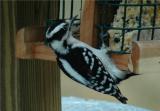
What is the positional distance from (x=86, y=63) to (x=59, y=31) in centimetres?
9

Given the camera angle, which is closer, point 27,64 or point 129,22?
point 129,22

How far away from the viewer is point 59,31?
97 centimetres

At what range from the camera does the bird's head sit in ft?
3.16

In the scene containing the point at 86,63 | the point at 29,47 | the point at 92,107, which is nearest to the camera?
the point at 86,63

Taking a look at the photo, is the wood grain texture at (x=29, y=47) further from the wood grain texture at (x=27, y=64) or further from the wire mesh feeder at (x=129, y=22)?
the wire mesh feeder at (x=129, y=22)

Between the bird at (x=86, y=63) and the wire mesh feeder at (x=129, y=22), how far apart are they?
0.19 feet

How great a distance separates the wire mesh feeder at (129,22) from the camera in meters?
0.99

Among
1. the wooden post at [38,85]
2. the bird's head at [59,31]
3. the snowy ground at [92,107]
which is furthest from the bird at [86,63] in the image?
the snowy ground at [92,107]

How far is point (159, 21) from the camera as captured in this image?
1057 millimetres

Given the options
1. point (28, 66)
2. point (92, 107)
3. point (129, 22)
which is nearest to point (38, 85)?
point (28, 66)

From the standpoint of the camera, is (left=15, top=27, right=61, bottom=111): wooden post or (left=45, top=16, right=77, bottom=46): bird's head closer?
(left=45, top=16, right=77, bottom=46): bird's head

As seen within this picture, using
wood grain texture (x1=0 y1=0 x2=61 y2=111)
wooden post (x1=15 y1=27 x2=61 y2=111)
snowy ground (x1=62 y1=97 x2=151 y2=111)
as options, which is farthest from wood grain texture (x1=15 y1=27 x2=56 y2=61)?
snowy ground (x1=62 y1=97 x2=151 y2=111)

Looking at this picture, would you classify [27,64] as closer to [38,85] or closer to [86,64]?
[38,85]

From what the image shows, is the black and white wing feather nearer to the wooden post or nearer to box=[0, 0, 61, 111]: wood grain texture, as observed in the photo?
box=[0, 0, 61, 111]: wood grain texture
